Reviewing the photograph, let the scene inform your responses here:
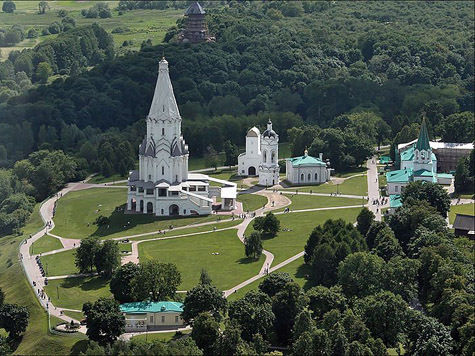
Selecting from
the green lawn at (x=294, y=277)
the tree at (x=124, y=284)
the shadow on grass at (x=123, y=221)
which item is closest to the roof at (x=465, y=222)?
the green lawn at (x=294, y=277)

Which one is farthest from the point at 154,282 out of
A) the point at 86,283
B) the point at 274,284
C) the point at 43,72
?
the point at 43,72

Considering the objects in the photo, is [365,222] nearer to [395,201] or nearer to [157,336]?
[395,201]

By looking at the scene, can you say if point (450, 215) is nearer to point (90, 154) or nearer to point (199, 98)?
point (90, 154)

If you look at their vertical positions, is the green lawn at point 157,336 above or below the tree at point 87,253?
below

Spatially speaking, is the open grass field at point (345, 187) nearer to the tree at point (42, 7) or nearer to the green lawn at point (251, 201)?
the green lawn at point (251, 201)

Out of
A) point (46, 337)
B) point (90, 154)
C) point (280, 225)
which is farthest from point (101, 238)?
point (90, 154)

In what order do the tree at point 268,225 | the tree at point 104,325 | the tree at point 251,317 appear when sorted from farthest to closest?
the tree at point 268,225
the tree at point 104,325
the tree at point 251,317

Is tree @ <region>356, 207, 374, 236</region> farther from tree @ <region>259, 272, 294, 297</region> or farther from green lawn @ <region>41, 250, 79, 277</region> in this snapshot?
green lawn @ <region>41, 250, 79, 277</region>
